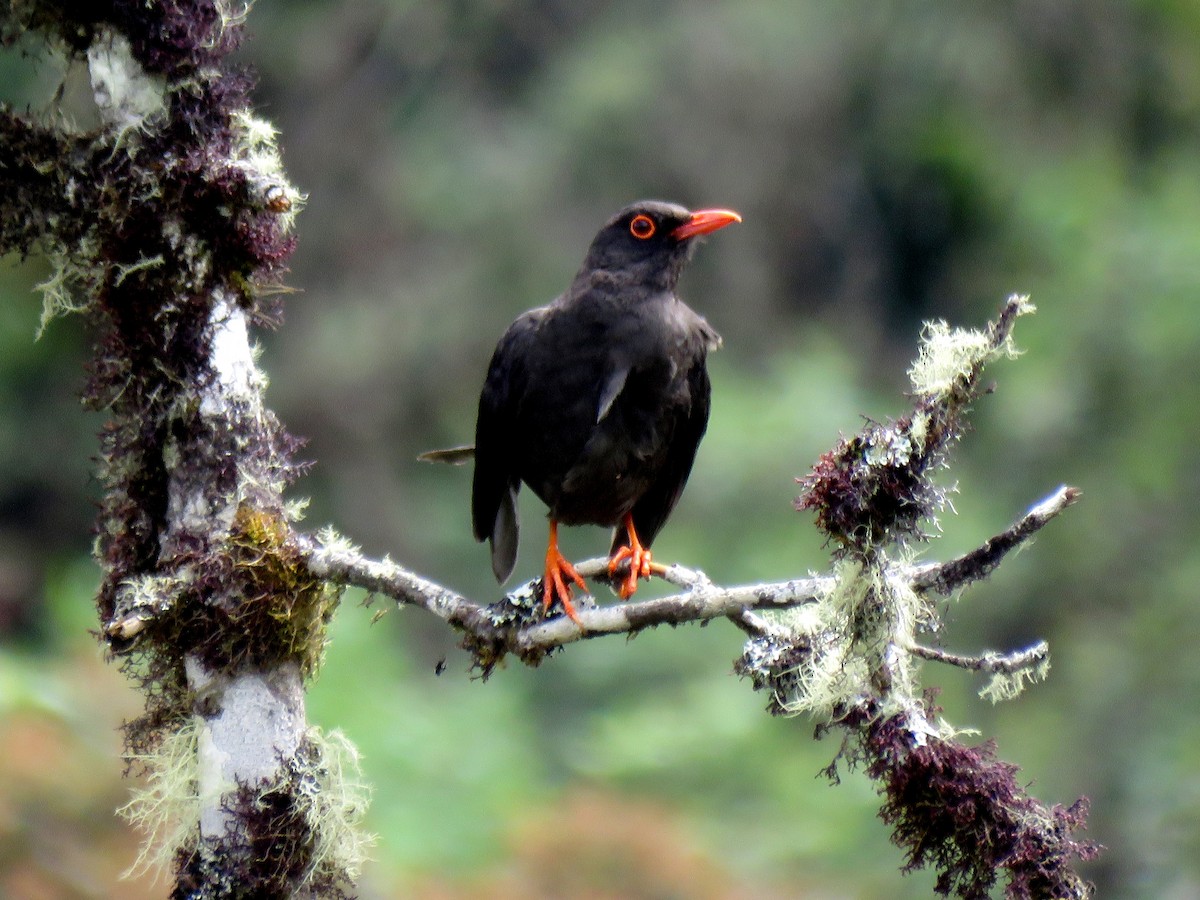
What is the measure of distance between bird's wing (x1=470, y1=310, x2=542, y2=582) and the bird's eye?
460 mm

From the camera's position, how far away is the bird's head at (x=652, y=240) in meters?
5.14

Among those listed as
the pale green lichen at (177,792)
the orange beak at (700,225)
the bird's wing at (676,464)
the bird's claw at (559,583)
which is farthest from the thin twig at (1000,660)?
the orange beak at (700,225)

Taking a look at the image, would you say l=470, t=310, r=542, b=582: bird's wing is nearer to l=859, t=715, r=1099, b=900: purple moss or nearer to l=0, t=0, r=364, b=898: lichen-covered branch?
l=0, t=0, r=364, b=898: lichen-covered branch

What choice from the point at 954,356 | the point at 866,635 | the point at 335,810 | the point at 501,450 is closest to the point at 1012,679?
the point at 866,635

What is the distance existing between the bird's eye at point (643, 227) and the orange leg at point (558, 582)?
109 centimetres

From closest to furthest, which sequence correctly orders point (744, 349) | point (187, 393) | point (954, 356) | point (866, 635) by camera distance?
point (954, 356) < point (866, 635) < point (187, 393) < point (744, 349)

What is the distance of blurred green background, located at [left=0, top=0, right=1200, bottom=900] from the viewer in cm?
990

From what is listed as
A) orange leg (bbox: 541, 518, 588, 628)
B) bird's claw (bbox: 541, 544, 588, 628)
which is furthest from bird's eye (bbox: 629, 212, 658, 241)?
bird's claw (bbox: 541, 544, 588, 628)

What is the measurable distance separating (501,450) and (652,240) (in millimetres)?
935

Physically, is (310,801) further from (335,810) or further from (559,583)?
(559,583)

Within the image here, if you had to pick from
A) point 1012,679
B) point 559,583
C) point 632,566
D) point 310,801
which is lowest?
point 310,801

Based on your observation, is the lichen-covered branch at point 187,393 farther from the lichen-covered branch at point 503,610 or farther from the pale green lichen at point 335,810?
the lichen-covered branch at point 503,610

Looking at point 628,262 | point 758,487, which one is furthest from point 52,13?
point 758,487

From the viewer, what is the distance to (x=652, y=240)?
520 centimetres
